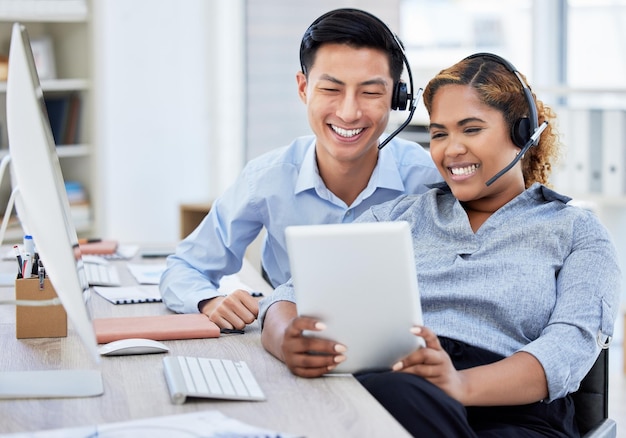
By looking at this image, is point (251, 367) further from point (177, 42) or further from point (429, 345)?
point (177, 42)

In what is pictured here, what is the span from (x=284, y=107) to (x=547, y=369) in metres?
3.13

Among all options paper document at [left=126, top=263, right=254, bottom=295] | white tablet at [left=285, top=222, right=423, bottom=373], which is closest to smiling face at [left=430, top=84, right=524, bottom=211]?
white tablet at [left=285, top=222, right=423, bottom=373]

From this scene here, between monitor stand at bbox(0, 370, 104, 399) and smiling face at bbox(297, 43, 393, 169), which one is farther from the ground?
smiling face at bbox(297, 43, 393, 169)

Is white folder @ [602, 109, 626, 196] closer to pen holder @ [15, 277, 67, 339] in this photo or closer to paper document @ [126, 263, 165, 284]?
paper document @ [126, 263, 165, 284]

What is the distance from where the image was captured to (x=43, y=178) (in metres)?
1.14

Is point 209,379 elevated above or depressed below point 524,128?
below

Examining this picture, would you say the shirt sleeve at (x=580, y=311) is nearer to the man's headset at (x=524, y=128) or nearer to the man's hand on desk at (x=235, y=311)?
the man's headset at (x=524, y=128)

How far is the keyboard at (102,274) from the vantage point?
84.5 inches

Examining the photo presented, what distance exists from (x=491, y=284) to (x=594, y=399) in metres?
0.26

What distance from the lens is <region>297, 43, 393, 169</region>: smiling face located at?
193 cm

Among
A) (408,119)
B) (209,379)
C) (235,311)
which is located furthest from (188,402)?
(408,119)

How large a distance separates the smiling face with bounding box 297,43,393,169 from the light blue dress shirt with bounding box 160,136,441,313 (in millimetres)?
93

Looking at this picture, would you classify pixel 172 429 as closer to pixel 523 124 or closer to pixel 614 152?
pixel 523 124

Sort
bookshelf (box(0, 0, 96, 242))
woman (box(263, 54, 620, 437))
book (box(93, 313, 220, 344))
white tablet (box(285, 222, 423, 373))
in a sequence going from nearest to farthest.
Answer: white tablet (box(285, 222, 423, 373)) → woman (box(263, 54, 620, 437)) → book (box(93, 313, 220, 344)) → bookshelf (box(0, 0, 96, 242))
